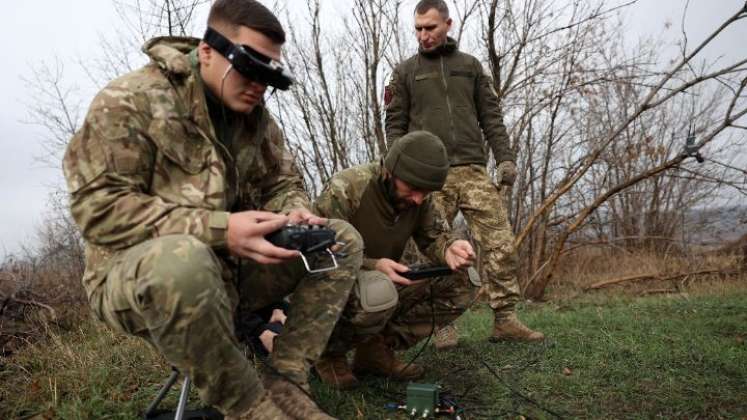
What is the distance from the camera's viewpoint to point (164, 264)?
5.24ft

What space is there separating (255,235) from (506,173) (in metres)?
2.84

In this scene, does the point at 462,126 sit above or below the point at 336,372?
above

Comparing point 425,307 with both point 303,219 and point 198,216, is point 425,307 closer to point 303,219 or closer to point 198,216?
point 303,219

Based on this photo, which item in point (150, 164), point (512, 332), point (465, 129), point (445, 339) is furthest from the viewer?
point (465, 129)

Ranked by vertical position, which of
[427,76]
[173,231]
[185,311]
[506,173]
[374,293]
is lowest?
[374,293]

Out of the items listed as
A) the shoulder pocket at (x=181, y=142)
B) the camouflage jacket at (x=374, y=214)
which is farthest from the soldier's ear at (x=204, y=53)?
the camouflage jacket at (x=374, y=214)

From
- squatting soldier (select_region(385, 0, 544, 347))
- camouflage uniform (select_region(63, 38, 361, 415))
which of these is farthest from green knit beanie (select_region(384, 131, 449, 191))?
squatting soldier (select_region(385, 0, 544, 347))

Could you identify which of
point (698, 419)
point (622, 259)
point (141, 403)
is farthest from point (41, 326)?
point (622, 259)

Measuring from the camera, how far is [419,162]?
2.80m

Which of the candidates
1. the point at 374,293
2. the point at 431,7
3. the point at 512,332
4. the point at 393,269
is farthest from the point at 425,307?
the point at 431,7

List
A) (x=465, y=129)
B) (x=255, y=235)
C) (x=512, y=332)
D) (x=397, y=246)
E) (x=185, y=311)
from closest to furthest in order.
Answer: (x=185, y=311), (x=255, y=235), (x=397, y=246), (x=512, y=332), (x=465, y=129)

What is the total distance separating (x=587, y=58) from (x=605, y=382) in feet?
18.5

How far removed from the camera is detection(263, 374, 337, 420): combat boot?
189 cm

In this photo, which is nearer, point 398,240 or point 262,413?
point 262,413
